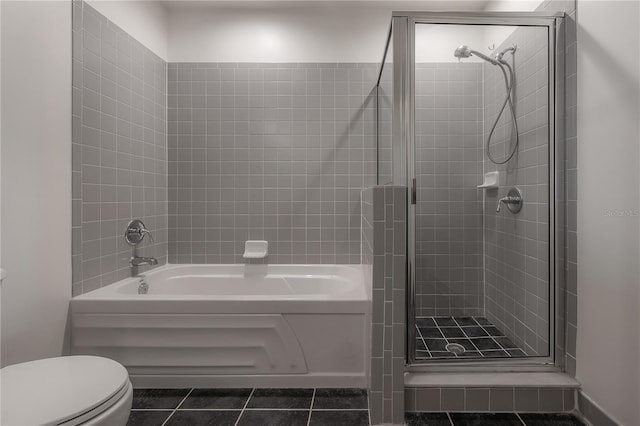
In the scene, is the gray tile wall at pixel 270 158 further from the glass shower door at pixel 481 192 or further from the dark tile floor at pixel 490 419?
the dark tile floor at pixel 490 419

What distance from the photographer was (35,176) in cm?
146

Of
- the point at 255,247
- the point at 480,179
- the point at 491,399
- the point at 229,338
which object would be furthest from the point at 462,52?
the point at 229,338

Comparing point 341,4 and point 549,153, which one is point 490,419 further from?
point 341,4

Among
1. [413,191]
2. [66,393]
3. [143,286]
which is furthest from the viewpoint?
[143,286]

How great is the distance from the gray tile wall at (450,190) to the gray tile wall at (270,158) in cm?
78

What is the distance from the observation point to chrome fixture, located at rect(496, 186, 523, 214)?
1.74 meters

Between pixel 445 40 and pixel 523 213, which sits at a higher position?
pixel 445 40

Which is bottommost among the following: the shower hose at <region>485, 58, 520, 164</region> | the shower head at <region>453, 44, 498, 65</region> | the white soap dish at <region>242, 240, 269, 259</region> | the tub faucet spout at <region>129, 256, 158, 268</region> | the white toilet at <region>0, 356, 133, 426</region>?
the white toilet at <region>0, 356, 133, 426</region>

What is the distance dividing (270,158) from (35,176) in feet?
4.56

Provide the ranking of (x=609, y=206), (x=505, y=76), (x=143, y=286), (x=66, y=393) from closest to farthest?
(x=66, y=393)
(x=609, y=206)
(x=505, y=76)
(x=143, y=286)

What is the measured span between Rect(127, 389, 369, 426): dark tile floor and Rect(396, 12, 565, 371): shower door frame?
1.24 ft

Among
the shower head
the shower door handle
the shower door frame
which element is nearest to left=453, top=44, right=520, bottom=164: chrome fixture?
the shower head

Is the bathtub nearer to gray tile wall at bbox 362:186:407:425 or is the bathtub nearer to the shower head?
gray tile wall at bbox 362:186:407:425

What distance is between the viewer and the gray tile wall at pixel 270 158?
247 centimetres
